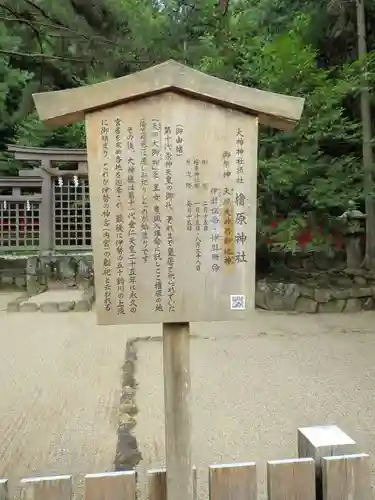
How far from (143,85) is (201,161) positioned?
1.18ft

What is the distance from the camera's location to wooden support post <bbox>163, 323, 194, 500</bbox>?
196 centimetres

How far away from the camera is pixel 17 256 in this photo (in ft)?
44.4

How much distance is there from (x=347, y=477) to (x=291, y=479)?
221 millimetres

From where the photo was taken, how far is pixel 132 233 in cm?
192

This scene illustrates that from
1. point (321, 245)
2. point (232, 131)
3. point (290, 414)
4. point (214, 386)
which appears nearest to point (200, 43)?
point (321, 245)

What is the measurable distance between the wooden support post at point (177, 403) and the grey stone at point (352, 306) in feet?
24.9

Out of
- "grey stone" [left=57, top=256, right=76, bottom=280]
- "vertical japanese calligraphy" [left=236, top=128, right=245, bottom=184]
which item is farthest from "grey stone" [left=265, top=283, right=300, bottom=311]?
"vertical japanese calligraphy" [left=236, top=128, right=245, bottom=184]

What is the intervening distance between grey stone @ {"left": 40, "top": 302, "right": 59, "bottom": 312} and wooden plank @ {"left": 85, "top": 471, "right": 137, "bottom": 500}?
7.76 m

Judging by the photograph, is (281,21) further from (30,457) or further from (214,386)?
(30,457)

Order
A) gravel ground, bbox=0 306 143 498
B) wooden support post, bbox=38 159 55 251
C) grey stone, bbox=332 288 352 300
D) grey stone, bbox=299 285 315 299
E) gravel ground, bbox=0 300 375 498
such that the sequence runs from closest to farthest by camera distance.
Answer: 1. gravel ground, bbox=0 306 143 498
2. gravel ground, bbox=0 300 375 498
3. grey stone, bbox=332 288 352 300
4. grey stone, bbox=299 285 315 299
5. wooden support post, bbox=38 159 55 251

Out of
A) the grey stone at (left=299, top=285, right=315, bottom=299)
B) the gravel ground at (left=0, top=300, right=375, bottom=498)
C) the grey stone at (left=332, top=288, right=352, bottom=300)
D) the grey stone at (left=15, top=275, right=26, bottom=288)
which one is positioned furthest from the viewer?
the grey stone at (left=15, top=275, right=26, bottom=288)

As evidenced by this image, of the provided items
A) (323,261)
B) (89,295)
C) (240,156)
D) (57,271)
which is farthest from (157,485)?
(57,271)

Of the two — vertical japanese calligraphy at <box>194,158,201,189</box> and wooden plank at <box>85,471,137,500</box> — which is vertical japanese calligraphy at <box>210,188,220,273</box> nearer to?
vertical japanese calligraphy at <box>194,158,201,189</box>

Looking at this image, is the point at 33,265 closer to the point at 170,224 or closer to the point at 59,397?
the point at 59,397
